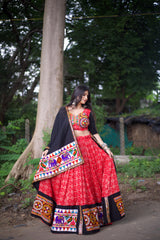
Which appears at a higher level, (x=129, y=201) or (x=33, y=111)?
(x=33, y=111)

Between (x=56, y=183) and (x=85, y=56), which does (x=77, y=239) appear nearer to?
(x=56, y=183)

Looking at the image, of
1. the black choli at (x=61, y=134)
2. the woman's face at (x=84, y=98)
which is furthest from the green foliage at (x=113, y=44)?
the black choli at (x=61, y=134)

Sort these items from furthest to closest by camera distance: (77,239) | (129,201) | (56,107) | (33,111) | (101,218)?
(33,111)
(56,107)
(129,201)
(101,218)
(77,239)

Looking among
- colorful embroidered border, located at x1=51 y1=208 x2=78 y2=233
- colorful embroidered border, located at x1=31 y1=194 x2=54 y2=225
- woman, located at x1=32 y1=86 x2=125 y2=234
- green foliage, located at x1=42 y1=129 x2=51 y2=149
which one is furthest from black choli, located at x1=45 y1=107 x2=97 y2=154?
green foliage, located at x1=42 y1=129 x2=51 y2=149

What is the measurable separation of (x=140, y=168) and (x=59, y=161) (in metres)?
3.82

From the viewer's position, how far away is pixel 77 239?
2.96 meters

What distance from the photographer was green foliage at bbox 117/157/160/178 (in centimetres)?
624

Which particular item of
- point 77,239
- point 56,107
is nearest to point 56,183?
point 77,239

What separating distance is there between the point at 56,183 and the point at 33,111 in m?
8.07

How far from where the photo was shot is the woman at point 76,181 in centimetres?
317

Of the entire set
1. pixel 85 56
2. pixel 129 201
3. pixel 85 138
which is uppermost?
pixel 85 56

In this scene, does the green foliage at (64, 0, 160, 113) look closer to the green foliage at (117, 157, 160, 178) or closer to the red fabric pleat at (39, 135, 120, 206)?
the green foliage at (117, 157, 160, 178)

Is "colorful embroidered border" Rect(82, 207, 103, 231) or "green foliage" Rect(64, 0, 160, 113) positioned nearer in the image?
"colorful embroidered border" Rect(82, 207, 103, 231)

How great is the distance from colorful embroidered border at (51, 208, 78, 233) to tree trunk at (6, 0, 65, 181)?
2.57 meters
